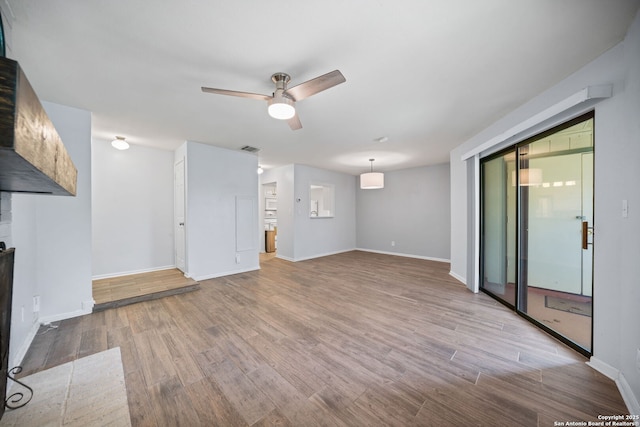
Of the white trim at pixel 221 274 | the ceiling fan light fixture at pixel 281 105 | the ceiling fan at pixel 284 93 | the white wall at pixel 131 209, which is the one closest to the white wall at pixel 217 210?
the white trim at pixel 221 274

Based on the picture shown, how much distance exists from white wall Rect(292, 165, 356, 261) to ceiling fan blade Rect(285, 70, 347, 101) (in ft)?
13.2

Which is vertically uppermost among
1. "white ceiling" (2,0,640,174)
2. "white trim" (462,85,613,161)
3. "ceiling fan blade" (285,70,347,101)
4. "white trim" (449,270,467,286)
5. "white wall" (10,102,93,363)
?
"white ceiling" (2,0,640,174)

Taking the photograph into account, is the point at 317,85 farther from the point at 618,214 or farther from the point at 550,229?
the point at 550,229

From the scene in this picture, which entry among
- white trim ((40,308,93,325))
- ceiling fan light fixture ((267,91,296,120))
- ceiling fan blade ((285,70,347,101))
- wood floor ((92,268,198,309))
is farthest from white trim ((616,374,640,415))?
white trim ((40,308,93,325))

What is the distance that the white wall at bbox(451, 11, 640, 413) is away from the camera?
151cm

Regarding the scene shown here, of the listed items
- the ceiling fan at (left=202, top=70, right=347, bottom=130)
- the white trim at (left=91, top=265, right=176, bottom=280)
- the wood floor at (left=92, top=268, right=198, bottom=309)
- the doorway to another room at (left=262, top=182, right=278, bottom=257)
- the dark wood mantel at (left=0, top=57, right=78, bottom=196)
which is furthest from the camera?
the doorway to another room at (left=262, top=182, right=278, bottom=257)

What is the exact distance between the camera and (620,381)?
5.35ft

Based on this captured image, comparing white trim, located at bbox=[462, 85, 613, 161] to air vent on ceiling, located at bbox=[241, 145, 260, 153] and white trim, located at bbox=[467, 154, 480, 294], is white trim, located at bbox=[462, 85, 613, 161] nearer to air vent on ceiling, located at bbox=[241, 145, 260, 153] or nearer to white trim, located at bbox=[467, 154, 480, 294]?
white trim, located at bbox=[467, 154, 480, 294]

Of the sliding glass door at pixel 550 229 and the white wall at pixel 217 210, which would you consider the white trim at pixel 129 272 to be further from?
the sliding glass door at pixel 550 229

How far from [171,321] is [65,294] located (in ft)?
4.35

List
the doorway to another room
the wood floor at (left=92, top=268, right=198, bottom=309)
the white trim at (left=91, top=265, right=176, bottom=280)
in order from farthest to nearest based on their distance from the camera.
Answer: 1. the doorway to another room
2. the white trim at (left=91, top=265, right=176, bottom=280)
3. the wood floor at (left=92, top=268, right=198, bottom=309)

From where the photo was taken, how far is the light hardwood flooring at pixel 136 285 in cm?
325

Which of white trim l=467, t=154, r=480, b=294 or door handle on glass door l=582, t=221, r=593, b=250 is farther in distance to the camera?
white trim l=467, t=154, r=480, b=294

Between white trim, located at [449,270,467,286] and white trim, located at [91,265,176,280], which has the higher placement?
white trim, located at [91,265,176,280]
